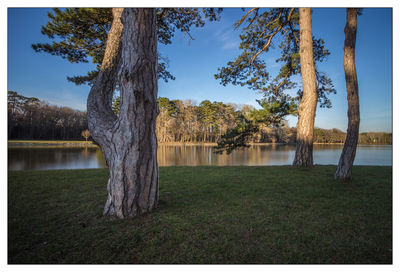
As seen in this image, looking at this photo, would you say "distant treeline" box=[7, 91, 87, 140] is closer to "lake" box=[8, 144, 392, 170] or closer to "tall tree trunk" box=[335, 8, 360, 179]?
"lake" box=[8, 144, 392, 170]

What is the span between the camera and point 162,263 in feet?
4.90

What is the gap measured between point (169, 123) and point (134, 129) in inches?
1466

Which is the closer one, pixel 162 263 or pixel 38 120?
pixel 162 263

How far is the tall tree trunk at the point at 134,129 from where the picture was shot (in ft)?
7.34

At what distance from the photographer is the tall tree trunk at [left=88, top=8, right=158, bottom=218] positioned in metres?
2.24

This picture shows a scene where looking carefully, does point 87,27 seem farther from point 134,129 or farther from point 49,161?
point 49,161

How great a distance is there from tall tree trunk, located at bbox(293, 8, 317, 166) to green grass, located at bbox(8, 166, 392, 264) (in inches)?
114

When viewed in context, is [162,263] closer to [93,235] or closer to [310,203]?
[93,235]

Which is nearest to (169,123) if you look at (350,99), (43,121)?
(43,121)

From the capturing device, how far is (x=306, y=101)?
6.33m

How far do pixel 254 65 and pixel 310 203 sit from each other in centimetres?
675

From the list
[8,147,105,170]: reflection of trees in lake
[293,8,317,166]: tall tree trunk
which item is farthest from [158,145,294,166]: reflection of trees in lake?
[293,8,317,166]: tall tree trunk

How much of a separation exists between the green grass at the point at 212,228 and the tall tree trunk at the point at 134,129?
0.30 meters
